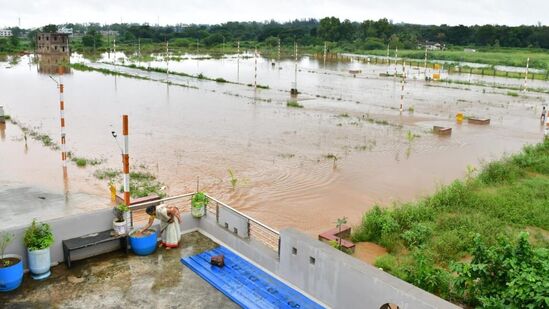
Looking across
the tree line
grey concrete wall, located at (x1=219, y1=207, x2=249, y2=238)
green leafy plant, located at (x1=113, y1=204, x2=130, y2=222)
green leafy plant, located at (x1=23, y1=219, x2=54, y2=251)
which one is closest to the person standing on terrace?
green leafy plant, located at (x1=113, y1=204, x2=130, y2=222)

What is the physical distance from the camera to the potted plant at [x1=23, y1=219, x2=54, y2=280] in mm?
6516

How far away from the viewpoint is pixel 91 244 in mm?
7027

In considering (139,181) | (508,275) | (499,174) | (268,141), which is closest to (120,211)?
(508,275)

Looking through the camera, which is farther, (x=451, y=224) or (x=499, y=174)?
(x=499, y=174)

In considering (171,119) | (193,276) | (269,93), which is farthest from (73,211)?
(269,93)

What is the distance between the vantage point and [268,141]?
59.9 ft

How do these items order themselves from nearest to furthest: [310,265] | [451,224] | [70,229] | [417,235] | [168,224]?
[310,265], [70,229], [168,224], [417,235], [451,224]

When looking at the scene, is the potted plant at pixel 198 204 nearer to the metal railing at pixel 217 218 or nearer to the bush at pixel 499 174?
the metal railing at pixel 217 218

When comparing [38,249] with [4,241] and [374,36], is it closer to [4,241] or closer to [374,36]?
[4,241]

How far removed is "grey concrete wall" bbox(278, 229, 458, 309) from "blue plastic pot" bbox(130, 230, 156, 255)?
198 centimetres

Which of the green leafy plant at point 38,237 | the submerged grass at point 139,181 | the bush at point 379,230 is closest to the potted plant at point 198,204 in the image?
the green leafy plant at point 38,237

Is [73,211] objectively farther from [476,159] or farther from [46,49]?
[46,49]

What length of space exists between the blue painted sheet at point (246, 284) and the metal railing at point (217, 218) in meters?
0.45

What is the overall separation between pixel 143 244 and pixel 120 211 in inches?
22.8
